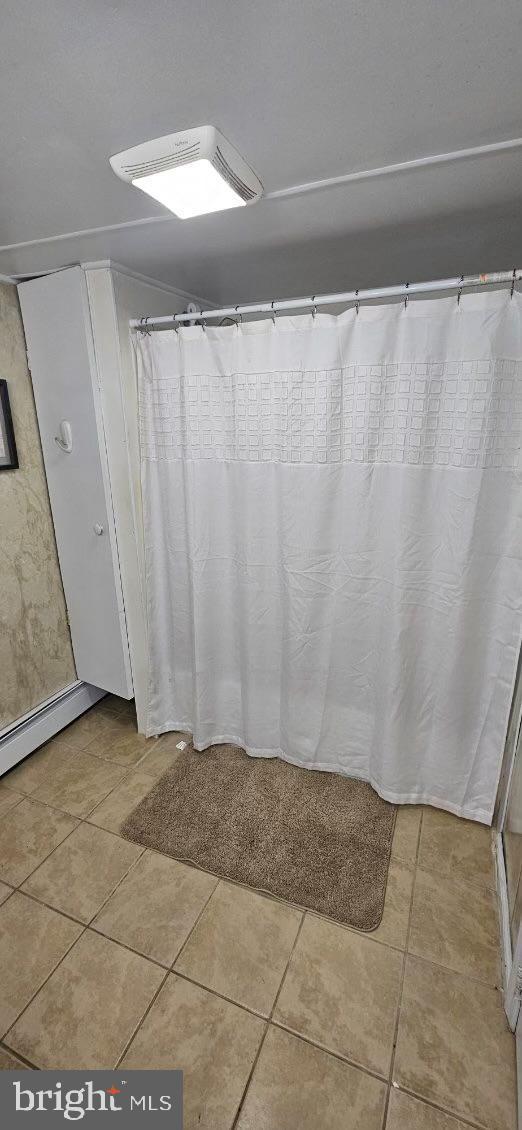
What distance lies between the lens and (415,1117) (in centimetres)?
100

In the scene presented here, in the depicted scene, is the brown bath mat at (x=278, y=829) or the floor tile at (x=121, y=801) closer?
the brown bath mat at (x=278, y=829)

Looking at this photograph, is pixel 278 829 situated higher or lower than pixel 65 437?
lower

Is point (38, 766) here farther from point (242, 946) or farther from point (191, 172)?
point (191, 172)

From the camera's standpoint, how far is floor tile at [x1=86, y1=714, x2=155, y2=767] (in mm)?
2078

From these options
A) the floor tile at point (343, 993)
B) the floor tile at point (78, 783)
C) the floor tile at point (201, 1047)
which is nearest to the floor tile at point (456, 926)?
the floor tile at point (343, 993)

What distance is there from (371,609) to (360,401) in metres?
0.74

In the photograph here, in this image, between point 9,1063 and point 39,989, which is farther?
point 39,989

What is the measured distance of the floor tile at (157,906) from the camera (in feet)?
4.38

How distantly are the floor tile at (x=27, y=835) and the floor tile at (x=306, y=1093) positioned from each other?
0.96 m

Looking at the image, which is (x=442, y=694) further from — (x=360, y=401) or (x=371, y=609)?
(x=360, y=401)

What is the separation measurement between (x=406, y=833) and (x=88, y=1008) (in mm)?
1132


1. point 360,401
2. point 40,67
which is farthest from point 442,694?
point 40,67

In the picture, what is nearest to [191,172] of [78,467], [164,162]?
[164,162]

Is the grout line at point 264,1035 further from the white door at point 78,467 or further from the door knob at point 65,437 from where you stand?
the door knob at point 65,437
